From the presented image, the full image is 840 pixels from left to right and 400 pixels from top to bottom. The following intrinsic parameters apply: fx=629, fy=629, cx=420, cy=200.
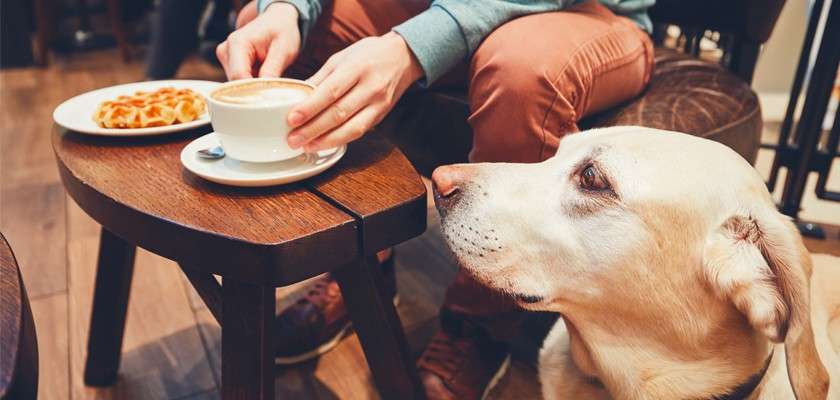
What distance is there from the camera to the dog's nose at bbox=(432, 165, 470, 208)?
85cm

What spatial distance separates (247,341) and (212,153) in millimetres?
250

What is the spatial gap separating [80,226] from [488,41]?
1.45 meters

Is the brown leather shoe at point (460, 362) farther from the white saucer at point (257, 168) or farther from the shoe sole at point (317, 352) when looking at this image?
the white saucer at point (257, 168)

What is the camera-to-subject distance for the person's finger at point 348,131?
2.65 feet

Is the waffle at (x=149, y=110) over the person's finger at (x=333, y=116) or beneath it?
beneath

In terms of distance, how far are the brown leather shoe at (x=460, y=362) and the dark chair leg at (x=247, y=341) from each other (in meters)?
0.49

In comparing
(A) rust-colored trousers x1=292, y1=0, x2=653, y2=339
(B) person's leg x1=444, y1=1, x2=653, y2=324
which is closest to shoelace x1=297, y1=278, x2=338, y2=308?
(A) rust-colored trousers x1=292, y1=0, x2=653, y2=339

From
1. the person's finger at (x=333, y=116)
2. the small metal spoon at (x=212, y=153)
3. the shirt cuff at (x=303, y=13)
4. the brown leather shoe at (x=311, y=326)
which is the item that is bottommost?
the brown leather shoe at (x=311, y=326)

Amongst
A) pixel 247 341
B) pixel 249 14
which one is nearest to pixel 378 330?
pixel 247 341

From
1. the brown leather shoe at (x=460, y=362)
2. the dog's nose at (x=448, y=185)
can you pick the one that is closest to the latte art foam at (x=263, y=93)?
the dog's nose at (x=448, y=185)

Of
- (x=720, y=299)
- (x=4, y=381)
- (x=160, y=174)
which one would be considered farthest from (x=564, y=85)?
(x=4, y=381)

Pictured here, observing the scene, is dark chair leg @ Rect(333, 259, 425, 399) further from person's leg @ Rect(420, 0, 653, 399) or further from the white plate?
the white plate

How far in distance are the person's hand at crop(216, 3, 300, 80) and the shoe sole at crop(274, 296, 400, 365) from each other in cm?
61

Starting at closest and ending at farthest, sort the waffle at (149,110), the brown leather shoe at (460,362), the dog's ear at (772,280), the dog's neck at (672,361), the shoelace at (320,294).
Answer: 1. the dog's ear at (772,280)
2. the dog's neck at (672,361)
3. the waffle at (149,110)
4. the brown leather shoe at (460,362)
5. the shoelace at (320,294)
